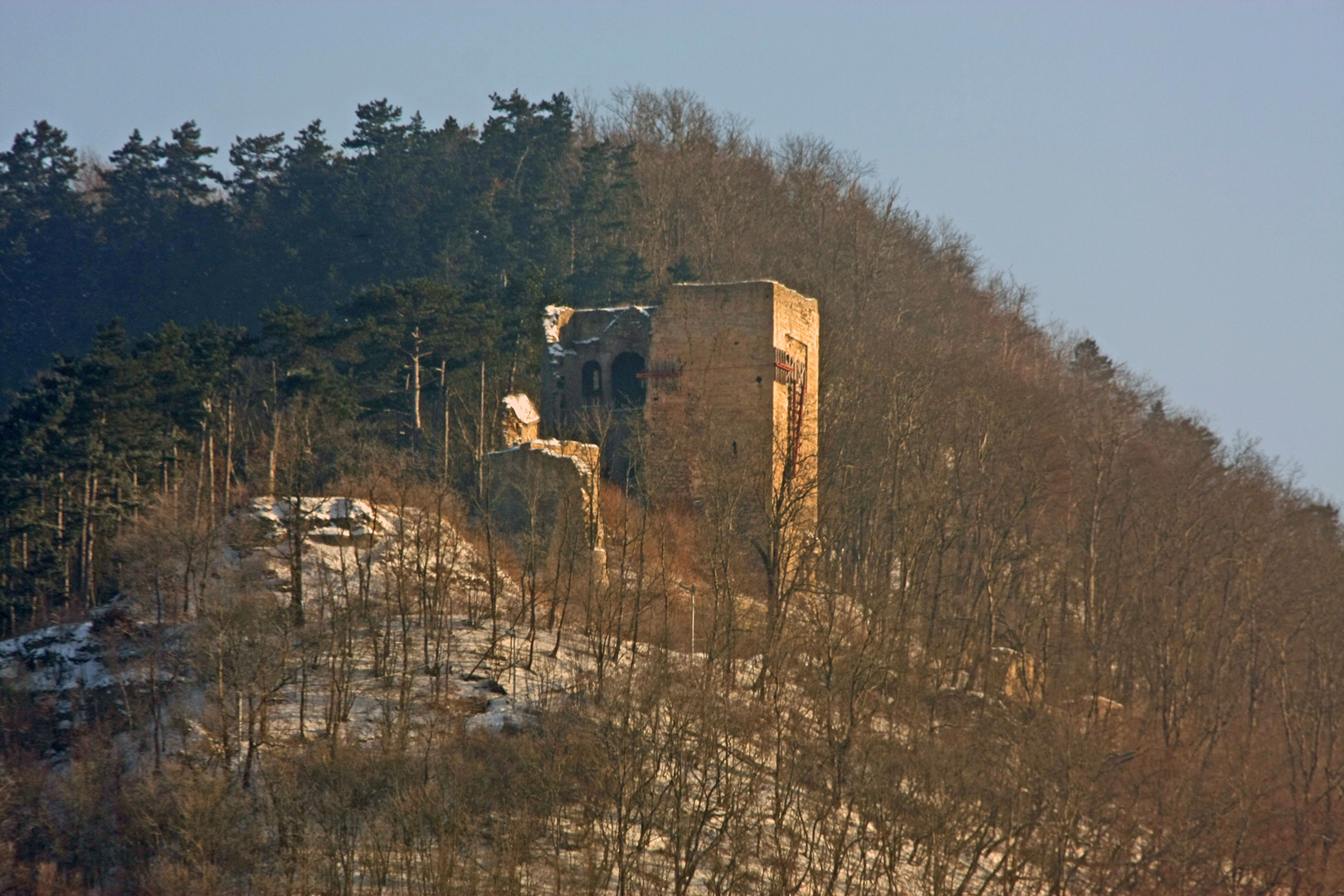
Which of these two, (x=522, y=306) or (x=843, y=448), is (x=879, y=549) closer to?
(x=843, y=448)

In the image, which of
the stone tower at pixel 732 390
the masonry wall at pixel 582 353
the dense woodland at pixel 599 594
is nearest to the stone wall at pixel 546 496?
the dense woodland at pixel 599 594

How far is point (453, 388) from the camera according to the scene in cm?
3394

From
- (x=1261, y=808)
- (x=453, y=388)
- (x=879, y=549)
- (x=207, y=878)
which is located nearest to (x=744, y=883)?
(x=207, y=878)

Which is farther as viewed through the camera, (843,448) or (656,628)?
(843,448)

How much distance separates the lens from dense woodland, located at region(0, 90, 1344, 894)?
19.6 meters

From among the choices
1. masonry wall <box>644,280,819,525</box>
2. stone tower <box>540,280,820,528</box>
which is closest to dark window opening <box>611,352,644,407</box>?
stone tower <box>540,280,820,528</box>

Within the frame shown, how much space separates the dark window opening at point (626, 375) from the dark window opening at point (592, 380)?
31 centimetres

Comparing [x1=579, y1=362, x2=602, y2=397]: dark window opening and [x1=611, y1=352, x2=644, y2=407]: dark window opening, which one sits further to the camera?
[x1=579, y1=362, x2=602, y2=397]: dark window opening

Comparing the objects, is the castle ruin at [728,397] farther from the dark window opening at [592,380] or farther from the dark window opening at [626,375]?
the dark window opening at [592,380]

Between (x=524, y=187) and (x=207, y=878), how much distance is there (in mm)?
31616

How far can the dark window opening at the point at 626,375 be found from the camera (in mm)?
33188

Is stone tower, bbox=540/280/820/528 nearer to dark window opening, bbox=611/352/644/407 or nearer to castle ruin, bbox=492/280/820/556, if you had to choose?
castle ruin, bbox=492/280/820/556

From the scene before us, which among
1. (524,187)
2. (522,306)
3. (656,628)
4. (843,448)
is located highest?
(524,187)

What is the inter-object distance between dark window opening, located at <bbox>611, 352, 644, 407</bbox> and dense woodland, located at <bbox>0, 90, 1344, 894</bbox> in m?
2.17
